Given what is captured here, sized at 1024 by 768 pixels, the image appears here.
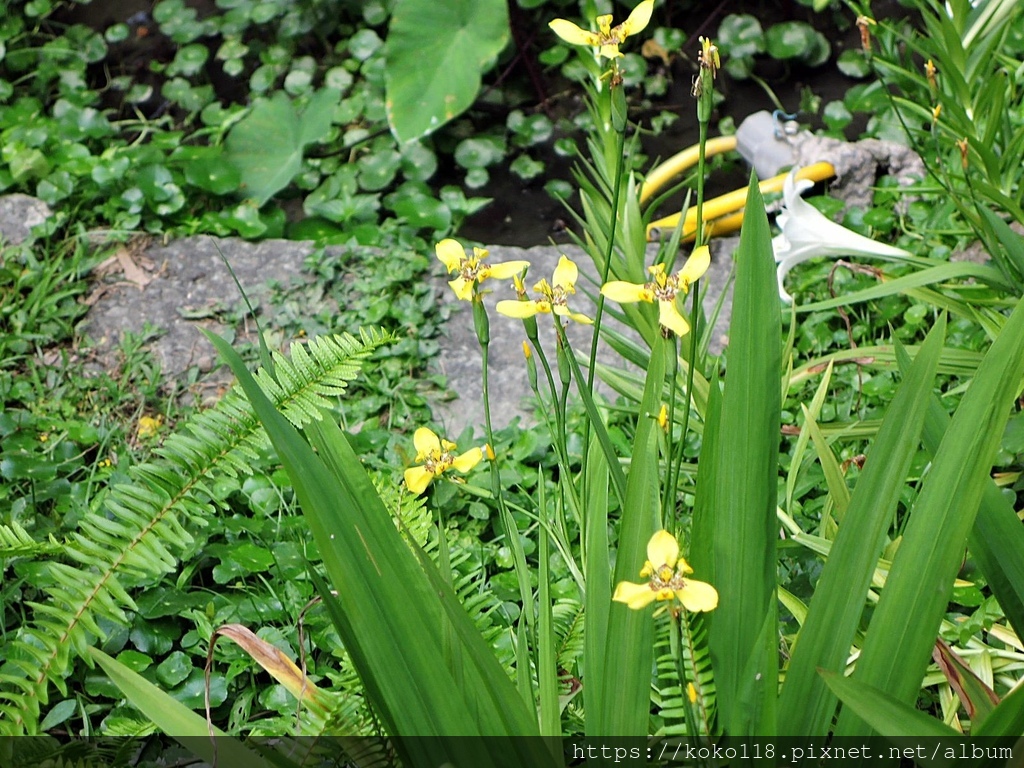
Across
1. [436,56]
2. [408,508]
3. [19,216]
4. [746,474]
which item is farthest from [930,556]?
[19,216]

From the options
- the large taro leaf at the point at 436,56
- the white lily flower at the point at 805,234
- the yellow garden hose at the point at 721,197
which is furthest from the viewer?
the large taro leaf at the point at 436,56

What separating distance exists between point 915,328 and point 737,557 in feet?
4.08

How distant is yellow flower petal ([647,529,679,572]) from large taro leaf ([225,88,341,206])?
6.76 feet

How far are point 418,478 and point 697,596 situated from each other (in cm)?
33

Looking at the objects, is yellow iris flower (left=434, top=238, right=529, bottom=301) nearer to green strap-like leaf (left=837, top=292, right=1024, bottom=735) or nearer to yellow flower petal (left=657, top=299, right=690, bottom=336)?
yellow flower petal (left=657, top=299, right=690, bottom=336)

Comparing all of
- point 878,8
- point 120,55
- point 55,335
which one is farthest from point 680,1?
point 55,335

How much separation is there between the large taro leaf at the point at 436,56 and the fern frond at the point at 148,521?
4.99 feet

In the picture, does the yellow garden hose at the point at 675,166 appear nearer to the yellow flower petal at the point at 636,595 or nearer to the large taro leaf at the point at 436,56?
the large taro leaf at the point at 436,56

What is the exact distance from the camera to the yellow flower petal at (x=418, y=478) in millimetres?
927

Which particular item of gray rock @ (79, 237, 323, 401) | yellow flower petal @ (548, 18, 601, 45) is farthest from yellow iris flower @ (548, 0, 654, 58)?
gray rock @ (79, 237, 323, 401)

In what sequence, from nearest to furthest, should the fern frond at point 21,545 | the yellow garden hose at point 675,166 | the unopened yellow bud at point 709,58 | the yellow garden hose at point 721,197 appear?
the unopened yellow bud at point 709,58, the fern frond at point 21,545, the yellow garden hose at point 721,197, the yellow garden hose at point 675,166

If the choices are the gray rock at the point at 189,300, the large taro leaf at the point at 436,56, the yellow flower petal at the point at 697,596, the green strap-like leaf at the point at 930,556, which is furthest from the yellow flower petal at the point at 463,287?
the large taro leaf at the point at 436,56

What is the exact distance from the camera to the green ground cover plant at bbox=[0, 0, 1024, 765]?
826 mm

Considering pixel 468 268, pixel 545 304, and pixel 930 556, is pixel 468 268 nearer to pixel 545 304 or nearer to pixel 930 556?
pixel 545 304
